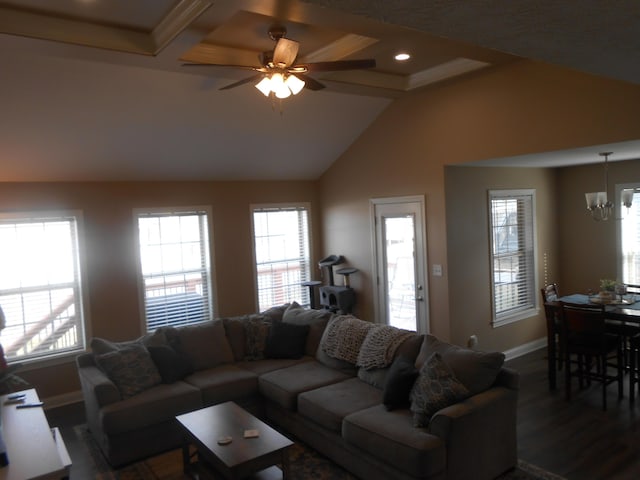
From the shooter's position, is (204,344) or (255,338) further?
(255,338)

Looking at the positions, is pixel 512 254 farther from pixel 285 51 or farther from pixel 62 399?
pixel 62 399

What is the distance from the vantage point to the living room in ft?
15.8

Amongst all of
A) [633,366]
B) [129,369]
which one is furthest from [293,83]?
[633,366]

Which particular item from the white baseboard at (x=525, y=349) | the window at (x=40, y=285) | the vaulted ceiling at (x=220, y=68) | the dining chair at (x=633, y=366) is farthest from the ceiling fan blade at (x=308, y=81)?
the white baseboard at (x=525, y=349)

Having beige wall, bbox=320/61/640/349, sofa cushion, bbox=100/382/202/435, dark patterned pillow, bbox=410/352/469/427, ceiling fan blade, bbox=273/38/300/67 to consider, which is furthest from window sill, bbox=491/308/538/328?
ceiling fan blade, bbox=273/38/300/67

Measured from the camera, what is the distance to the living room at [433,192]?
4.82m

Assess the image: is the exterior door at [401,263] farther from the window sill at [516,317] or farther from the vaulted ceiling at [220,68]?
the vaulted ceiling at [220,68]

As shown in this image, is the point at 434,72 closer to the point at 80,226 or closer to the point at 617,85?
the point at 617,85

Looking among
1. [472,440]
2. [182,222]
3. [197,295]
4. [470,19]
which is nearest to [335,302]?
[197,295]

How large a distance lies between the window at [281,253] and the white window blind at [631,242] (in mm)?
4341

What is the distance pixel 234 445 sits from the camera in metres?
3.43

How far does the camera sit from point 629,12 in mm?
1359

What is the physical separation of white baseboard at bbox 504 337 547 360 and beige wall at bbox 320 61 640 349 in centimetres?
8

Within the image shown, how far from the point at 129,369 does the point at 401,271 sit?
3542 millimetres
